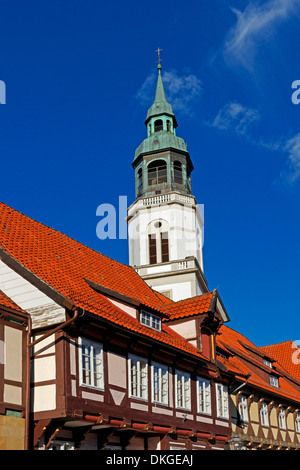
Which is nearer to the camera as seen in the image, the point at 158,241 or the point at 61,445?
the point at 61,445

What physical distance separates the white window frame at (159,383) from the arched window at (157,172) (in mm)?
27222

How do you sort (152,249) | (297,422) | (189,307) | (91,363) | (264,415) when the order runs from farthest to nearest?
(152,249)
(297,422)
(264,415)
(189,307)
(91,363)

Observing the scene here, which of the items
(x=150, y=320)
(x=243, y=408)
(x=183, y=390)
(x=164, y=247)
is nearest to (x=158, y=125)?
(x=164, y=247)

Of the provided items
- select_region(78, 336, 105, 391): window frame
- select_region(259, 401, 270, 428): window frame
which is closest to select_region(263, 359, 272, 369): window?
select_region(259, 401, 270, 428): window frame

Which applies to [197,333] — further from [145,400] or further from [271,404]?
[271,404]

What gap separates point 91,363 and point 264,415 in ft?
63.2

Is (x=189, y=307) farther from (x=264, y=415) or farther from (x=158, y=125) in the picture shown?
(x=158, y=125)

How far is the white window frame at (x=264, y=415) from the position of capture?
120 ft

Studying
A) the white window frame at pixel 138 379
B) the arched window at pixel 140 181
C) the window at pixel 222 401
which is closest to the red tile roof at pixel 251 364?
the window at pixel 222 401

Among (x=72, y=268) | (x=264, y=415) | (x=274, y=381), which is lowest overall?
(x=264, y=415)

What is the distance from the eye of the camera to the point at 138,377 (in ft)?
75.0

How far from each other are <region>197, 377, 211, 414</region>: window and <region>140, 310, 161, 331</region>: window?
9.65 feet

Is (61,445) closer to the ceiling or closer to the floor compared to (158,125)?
closer to the floor

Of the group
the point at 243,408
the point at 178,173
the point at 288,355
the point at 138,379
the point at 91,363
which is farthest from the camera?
the point at 288,355
